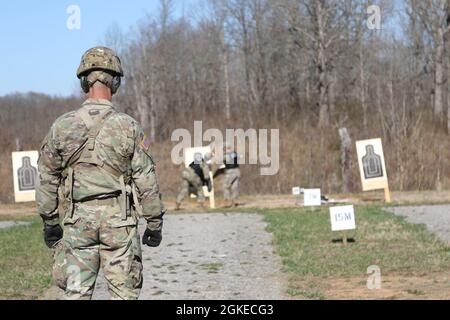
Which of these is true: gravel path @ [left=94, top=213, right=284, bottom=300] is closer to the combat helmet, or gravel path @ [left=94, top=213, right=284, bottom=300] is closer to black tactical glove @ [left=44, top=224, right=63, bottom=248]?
black tactical glove @ [left=44, top=224, right=63, bottom=248]

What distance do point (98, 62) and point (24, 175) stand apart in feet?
76.1

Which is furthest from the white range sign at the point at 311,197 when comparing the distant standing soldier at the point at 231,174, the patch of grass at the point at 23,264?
the patch of grass at the point at 23,264

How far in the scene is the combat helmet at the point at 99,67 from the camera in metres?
6.30

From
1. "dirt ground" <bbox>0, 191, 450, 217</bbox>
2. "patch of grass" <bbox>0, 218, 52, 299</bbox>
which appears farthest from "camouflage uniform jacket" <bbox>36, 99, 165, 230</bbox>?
"dirt ground" <bbox>0, 191, 450, 217</bbox>

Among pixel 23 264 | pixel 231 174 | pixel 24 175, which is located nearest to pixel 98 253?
pixel 23 264

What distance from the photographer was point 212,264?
13.2 metres

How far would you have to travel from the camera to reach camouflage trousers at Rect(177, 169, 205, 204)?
25.8 metres

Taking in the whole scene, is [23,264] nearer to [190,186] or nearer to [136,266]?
[136,266]

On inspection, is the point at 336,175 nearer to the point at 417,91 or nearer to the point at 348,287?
the point at 417,91

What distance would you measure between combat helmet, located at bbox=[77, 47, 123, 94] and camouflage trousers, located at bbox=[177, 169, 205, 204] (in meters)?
19.4

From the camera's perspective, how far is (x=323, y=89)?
40938mm
